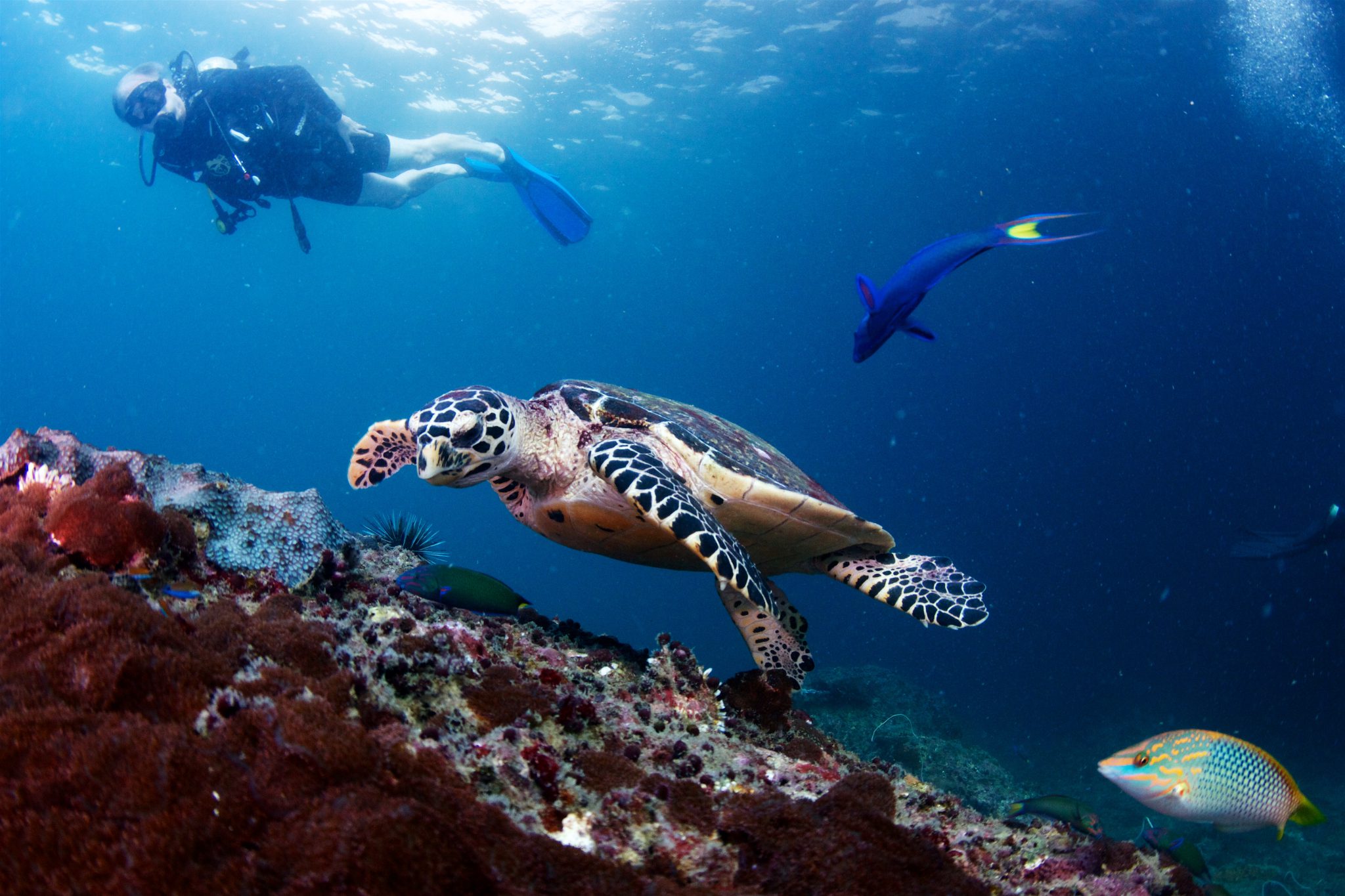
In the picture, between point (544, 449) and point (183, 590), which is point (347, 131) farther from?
point (183, 590)

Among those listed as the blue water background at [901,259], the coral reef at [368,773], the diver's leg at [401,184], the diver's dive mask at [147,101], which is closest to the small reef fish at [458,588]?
the coral reef at [368,773]

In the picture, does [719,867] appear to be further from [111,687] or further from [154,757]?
[111,687]

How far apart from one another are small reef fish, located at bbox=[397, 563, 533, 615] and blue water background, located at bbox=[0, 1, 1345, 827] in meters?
2.60

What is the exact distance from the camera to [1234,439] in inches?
1826

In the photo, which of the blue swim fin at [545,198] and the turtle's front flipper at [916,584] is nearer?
the turtle's front flipper at [916,584]

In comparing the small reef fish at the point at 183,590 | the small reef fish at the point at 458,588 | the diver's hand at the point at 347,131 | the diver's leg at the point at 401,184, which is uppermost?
the diver's leg at the point at 401,184

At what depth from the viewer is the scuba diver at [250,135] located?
9.65m

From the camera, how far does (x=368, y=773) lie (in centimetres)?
109

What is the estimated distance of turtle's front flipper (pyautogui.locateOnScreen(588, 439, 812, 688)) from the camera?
10.5 feet

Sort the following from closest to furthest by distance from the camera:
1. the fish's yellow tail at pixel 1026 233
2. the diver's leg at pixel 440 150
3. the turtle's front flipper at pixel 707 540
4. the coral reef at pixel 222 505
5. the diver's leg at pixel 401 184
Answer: the fish's yellow tail at pixel 1026 233, the coral reef at pixel 222 505, the turtle's front flipper at pixel 707 540, the diver's leg at pixel 401 184, the diver's leg at pixel 440 150

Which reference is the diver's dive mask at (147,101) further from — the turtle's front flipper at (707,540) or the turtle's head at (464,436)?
the turtle's front flipper at (707,540)

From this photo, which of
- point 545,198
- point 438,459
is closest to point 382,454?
point 438,459

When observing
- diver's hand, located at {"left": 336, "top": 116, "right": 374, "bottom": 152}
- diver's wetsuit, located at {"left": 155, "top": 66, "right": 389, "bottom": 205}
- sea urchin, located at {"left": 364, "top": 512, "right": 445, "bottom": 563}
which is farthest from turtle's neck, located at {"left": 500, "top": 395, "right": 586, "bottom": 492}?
diver's hand, located at {"left": 336, "top": 116, "right": 374, "bottom": 152}

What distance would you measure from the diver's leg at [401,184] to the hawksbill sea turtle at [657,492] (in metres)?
11.1
